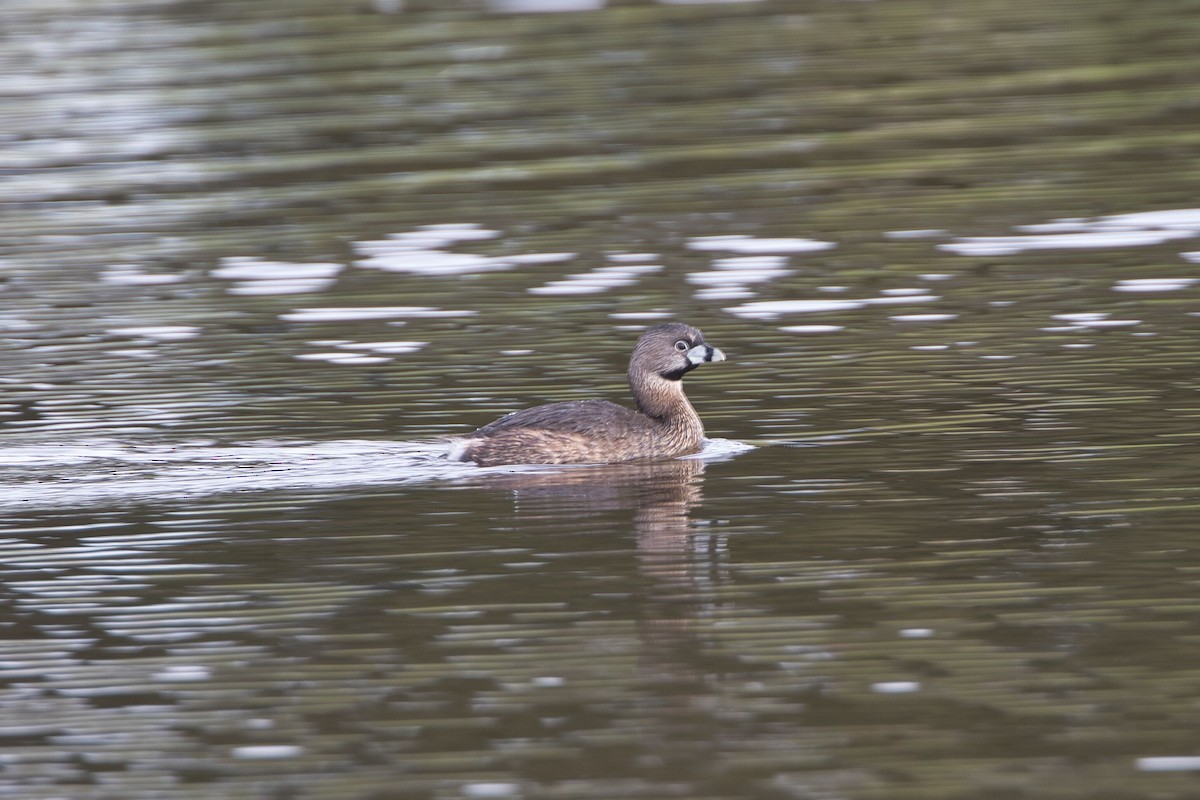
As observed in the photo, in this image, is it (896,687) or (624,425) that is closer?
(896,687)

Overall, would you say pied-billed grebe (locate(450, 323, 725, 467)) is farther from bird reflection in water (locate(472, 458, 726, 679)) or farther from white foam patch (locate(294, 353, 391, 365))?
white foam patch (locate(294, 353, 391, 365))

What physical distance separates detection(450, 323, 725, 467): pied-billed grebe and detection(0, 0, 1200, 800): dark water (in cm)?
19

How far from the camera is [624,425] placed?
504 inches

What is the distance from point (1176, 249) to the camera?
1722cm

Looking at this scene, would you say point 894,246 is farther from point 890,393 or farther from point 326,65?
point 326,65

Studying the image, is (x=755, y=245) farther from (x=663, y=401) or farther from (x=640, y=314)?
(x=663, y=401)

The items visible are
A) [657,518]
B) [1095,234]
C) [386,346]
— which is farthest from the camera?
[1095,234]

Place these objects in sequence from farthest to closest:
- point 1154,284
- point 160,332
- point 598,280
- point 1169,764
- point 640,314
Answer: point 598,280 → point 160,332 → point 640,314 → point 1154,284 → point 1169,764

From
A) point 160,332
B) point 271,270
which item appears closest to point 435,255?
point 271,270

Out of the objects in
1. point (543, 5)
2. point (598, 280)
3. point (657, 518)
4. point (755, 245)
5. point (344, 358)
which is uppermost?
point (543, 5)

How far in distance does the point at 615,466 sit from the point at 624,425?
0.80 feet

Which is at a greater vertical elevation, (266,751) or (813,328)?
(813,328)

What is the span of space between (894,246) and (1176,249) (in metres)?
2.38

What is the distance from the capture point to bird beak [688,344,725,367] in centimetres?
1316
